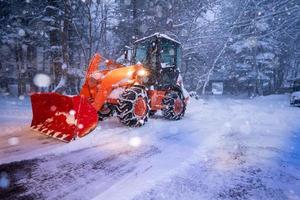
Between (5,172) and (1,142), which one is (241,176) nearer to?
(5,172)

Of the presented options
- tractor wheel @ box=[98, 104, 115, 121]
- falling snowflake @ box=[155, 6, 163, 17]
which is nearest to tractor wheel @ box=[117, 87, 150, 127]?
tractor wheel @ box=[98, 104, 115, 121]

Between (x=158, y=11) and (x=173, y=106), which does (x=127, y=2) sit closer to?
(x=158, y=11)

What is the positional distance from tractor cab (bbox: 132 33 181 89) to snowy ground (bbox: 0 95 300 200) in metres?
2.57

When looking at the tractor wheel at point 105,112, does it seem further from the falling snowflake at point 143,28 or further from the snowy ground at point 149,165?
the falling snowflake at point 143,28

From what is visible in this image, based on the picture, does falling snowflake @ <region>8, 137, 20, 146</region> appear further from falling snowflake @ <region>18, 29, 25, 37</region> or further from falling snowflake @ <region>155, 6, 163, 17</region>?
falling snowflake @ <region>155, 6, 163, 17</region>

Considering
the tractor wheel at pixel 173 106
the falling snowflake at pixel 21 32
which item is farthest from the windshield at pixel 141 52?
the falling snowflake at pixel 21 32

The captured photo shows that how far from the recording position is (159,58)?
9.87 meters

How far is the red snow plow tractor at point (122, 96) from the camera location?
6902 mm

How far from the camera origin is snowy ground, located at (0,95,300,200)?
389 centimetres

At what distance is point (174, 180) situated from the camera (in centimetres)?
429

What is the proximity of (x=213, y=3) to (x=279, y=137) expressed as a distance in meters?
17.7

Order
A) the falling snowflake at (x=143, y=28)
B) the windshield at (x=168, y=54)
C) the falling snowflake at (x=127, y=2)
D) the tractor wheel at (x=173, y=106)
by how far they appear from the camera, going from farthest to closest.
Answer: the falling snowflake at (x=127, y=2) < the falling snowflake at (x=143, y=28) < the tractor wheel at (x=173, y=106) < the windshield at (x=168, y=54)

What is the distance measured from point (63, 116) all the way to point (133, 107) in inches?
72.8

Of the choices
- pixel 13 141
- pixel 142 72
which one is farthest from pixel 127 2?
pixel 13 141
